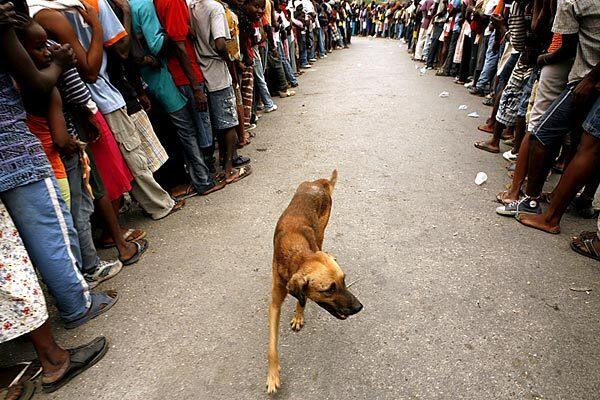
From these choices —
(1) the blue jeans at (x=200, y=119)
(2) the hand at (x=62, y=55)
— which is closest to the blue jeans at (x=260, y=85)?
(1) the blue jeans at (x=200, y=119)

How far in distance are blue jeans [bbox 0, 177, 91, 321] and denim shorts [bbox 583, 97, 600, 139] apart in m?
3.78

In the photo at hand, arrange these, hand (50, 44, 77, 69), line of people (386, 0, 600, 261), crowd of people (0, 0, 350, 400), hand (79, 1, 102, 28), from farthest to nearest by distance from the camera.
A: line of people (386, 0, 600, 261) → hand (79, 1, 102, 28) → hand (50, 44, 77, 69) → crowd of people (0, 0, 350, 400)

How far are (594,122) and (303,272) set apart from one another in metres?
2.66

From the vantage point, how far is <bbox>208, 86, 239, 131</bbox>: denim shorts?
4129 mm

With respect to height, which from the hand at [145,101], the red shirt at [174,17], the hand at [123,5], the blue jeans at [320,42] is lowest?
the blue jeans at [320,42]

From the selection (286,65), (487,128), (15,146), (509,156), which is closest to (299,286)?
(15,146)

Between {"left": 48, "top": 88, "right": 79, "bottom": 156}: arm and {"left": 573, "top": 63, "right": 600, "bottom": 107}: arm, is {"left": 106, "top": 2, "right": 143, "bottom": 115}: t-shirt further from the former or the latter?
{"left": 573, "top": 63, "right": 600, "bottom": 107}: arm

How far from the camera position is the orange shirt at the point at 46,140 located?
2.17 meters

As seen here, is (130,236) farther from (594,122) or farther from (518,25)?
(518,25)

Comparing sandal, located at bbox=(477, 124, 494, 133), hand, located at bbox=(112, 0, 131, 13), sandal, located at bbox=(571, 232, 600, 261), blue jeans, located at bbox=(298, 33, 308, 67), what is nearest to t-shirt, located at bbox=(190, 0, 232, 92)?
hand, located at bbox=(112, 0, 131, 13)

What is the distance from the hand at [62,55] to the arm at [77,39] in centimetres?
29

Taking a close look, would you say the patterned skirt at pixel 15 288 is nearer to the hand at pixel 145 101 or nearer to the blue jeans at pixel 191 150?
the hand at pixel 145 101

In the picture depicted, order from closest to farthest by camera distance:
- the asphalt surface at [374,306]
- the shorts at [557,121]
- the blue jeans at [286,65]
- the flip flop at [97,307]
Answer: the asphalt surface at [374,306]
the flip flop at [97,307]
the shorts at [557,121]
the blue jeans at [286,65]

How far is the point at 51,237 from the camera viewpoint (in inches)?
81.1
